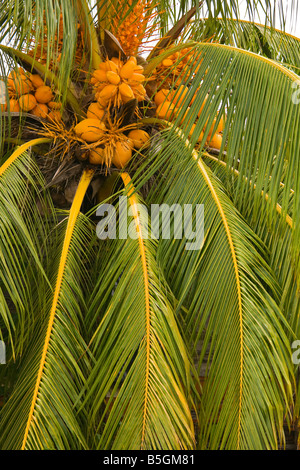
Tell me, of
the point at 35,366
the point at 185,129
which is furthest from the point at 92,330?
the point at 185,129

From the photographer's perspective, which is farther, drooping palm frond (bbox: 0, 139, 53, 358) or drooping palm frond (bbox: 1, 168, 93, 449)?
drooping palm frond (bbox: 0, 139, 53, 358)

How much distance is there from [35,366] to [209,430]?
0.57 m

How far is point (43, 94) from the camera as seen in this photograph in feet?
7.41

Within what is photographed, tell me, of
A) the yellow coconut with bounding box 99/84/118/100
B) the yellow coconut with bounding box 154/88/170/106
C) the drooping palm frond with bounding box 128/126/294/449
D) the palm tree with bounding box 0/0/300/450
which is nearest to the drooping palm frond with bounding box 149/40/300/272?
the palm tree with bounding box 0/0/300/450

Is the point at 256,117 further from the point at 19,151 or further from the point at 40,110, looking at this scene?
the point at 40,110

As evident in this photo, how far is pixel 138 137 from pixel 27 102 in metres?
0.51

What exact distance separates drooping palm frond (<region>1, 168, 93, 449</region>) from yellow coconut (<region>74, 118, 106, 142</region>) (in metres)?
0.55

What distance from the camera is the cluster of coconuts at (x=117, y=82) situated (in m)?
2.09

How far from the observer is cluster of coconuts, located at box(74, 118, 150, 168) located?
6.99ft

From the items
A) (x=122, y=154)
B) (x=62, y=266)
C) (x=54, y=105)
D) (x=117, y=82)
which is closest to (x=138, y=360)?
(x=62, y=266)

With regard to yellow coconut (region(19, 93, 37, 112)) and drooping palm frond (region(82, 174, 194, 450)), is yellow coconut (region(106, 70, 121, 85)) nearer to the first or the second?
yellow coconut (region(19, 93, 37, 112))

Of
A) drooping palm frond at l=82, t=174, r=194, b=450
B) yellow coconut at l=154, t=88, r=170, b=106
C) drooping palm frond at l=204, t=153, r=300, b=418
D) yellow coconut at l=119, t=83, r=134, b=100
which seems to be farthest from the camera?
yellow coconut at l=154, t=88, r=170, b=106
